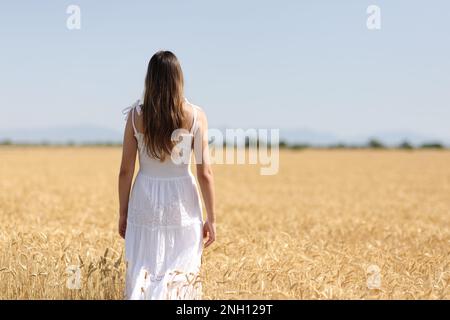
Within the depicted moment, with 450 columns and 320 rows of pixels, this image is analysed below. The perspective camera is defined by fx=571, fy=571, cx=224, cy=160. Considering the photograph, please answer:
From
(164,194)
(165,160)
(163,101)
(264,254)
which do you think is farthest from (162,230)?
(264,254)

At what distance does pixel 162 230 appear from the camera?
482 centimetres

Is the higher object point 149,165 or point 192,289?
point 149,165

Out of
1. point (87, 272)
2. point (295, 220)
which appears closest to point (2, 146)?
point (295, 220)

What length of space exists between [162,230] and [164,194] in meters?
0.31

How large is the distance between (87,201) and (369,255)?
9.31m

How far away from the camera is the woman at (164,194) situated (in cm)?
457

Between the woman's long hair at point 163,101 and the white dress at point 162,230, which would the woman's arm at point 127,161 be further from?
the woman's long hair at point 163,101

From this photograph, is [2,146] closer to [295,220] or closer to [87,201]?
[87,201]

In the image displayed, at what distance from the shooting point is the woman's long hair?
4.48m

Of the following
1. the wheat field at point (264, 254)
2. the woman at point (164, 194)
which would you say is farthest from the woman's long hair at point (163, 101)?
the wheat field at point (264, 254)

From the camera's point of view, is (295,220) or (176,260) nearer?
(176,260)
